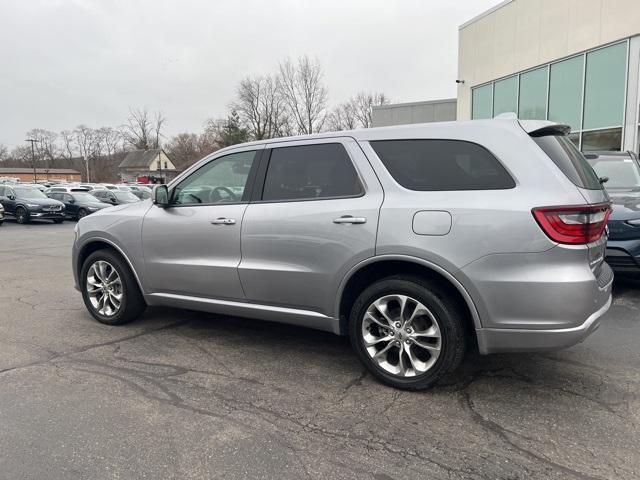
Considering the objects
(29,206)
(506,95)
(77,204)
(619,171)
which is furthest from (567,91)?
(29,206)

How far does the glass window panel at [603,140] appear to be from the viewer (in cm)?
1388

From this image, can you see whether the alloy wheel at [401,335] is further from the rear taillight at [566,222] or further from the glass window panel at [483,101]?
A: the glass window panel at [483,101]

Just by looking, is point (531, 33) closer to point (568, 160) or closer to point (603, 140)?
point (603, 140)

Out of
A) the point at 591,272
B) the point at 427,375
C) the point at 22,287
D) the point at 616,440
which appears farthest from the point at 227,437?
the point at 22,287

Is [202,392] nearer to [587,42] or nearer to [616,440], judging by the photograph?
[616,440]

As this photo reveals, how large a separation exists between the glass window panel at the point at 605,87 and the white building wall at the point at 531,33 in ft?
1.32

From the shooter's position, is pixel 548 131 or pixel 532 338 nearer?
pixel 532 338

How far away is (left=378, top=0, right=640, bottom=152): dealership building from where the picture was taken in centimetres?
1354

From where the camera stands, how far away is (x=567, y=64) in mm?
15352

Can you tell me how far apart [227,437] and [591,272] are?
2404 millimetres

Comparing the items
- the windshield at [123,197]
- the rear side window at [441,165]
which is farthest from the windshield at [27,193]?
the rear side window at [441,165]

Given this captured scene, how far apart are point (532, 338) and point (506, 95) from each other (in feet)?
57.9

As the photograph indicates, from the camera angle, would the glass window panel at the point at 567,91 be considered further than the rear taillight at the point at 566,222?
Yes

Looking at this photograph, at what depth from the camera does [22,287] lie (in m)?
6.96
